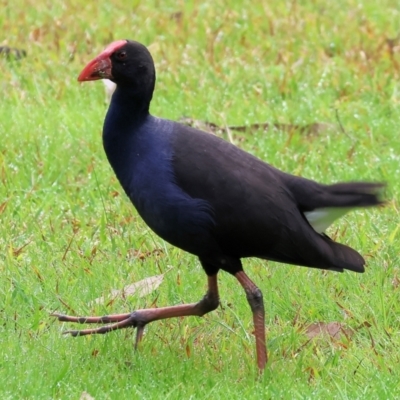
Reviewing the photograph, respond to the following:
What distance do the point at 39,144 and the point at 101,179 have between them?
51 cm

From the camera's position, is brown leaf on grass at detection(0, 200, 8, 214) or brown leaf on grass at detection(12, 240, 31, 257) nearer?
brown leaf on grass at detection(12, 240, 31, 257)

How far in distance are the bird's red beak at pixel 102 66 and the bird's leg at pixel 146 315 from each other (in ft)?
2.83

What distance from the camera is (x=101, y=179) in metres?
5.28

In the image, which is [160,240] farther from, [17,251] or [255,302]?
[255,302]

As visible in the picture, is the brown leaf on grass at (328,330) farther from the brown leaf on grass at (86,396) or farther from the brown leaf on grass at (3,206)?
the brown leaf on grass at (3,206)

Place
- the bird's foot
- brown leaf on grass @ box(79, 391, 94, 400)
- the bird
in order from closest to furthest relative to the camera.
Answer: brown leaf on grass @ box(79, 391, 94, 400), the bird, the bird's foot

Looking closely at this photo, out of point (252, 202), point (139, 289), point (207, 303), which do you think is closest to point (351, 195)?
point (252, 202)

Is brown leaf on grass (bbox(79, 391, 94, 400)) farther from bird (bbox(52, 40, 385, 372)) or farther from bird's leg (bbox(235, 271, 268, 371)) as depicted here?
bird's leg (bbox(235, 271, 268, 371))

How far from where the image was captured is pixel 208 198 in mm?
3609

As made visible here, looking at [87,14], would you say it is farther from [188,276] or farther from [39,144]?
[188,276]

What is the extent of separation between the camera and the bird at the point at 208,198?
3.61 metres

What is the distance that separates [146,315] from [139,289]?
35 centimetres

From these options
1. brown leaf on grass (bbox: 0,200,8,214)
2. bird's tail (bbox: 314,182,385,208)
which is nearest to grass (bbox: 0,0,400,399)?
brown leaf on grass (bbox: 0,200,8,214)

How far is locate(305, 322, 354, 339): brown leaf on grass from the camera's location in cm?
394
